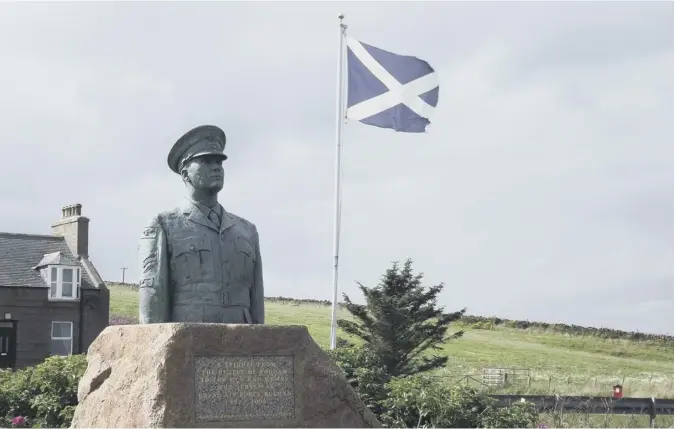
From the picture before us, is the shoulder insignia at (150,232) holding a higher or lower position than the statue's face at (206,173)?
lower

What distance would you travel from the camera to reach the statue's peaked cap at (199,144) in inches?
379

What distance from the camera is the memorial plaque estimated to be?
8.80 meters

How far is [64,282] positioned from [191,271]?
23364 millimetres

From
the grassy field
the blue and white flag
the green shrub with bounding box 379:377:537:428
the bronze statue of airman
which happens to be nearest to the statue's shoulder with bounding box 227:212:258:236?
the bronze statue of airman

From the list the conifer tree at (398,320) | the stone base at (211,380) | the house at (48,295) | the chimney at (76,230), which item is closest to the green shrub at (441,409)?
the stone base at (211,380)

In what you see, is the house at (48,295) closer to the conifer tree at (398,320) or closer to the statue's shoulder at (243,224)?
the conifer tree at (398,320)

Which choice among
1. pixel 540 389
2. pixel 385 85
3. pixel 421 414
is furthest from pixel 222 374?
pixel 540 389

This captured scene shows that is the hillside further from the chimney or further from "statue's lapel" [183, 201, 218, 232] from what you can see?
"statue's lapel" [183, 201, 218, 232]

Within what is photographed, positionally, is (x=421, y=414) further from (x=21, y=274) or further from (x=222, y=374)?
(x=21, y=274)

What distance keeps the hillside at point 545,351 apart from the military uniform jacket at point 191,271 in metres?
21.2

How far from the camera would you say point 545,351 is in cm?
3766

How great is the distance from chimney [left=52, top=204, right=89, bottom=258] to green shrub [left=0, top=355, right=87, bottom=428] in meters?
17.2

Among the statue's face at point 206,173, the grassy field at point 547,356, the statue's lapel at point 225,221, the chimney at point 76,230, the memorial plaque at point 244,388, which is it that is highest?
the chimney at point 76,230

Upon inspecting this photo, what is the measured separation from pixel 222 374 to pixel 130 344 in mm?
868
